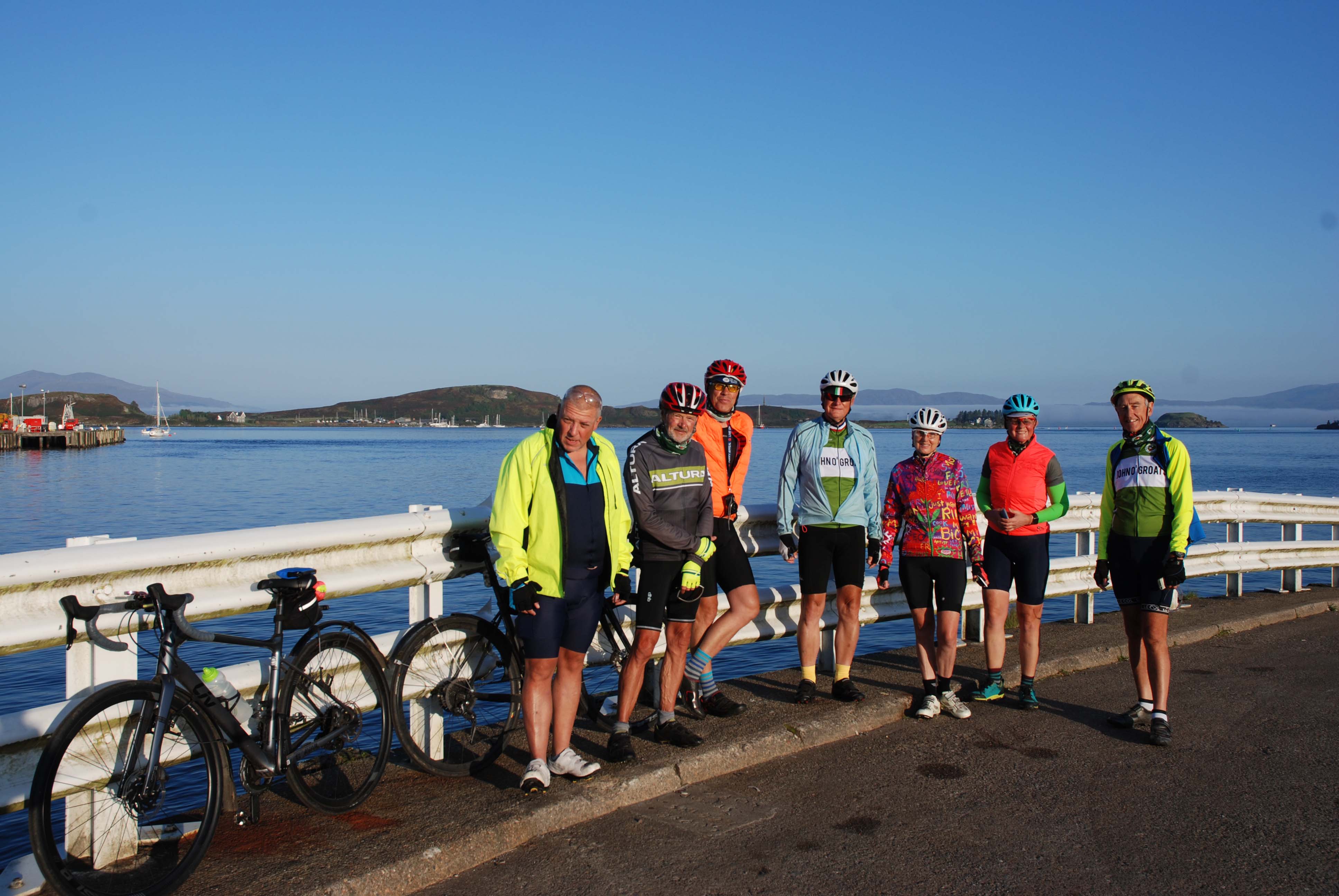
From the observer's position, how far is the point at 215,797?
12.3ft

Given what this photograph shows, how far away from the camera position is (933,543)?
21.2 ft

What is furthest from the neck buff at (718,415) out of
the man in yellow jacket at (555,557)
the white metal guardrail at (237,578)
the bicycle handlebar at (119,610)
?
the bicycle handlebar at (119,610)

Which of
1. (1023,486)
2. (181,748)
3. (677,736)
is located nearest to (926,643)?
(1023,486)

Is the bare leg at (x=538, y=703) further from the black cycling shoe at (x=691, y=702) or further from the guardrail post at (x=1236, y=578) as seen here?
the guardrail post at (x=1236, y=578)

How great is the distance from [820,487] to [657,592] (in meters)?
1.56

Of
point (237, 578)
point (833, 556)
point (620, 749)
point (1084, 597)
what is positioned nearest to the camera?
point (237, 578)

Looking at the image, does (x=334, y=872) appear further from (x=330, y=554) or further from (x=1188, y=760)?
(x=1188, y=760)

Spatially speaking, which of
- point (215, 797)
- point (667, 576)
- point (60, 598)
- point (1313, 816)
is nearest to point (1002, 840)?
point (1313, 816)

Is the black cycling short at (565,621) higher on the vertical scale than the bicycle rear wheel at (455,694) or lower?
higher

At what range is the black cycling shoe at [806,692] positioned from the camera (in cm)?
620

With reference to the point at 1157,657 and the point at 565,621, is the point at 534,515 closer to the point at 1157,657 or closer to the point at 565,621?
the point at 565,621

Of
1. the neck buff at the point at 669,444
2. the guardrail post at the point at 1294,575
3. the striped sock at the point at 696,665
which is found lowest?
the guardrail post at the point at 1294,575

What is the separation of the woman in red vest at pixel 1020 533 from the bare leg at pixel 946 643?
0.41m

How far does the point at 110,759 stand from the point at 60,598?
0.65m
